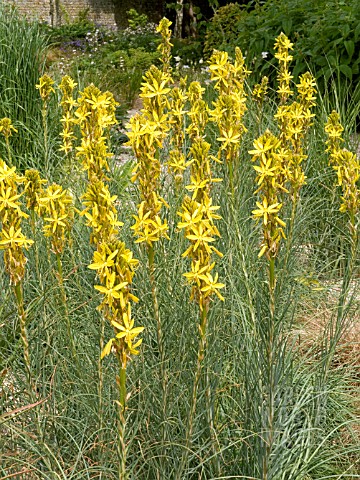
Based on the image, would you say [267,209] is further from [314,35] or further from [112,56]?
[112,56]

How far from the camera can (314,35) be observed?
23.2ft

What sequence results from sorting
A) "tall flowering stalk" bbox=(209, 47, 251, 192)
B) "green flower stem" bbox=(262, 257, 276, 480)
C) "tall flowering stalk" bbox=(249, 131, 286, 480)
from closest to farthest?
"tall flowering stalk" bbox=(249, 131, 286, 480) → "green flower stem" bbox=(262, 257, 276, 480) → "tall flowering stalk" bbox=(209, 47, 251, 192)

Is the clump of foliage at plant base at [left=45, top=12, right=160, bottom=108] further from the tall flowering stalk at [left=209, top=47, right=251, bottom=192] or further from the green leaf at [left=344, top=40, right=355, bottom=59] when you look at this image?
the tall flowering stalk at [left=209, top=47, right=251, bottom=192]

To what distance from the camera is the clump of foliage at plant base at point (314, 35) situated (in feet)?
22.1

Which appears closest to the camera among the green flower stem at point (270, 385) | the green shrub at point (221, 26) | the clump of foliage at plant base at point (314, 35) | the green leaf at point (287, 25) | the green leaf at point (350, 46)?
the green flower stem at point (270, 385)

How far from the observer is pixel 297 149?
10.4 ft

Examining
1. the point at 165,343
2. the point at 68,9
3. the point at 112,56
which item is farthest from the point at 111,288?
the point at 68,9

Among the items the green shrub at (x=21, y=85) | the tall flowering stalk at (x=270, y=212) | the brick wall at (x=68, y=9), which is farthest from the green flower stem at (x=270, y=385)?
the brick wall at (x=68, y=9)

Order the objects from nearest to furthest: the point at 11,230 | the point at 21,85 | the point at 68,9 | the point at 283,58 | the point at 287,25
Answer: the point at 11,230 < the point at 283,58 < the point at 21,85 < the point at 287,25 < the point at 68,9

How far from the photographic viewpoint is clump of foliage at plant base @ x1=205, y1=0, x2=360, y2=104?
22.1 ft

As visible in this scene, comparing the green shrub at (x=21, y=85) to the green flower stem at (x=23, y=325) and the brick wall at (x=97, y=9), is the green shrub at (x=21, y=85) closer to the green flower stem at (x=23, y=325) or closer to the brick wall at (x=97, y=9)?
the green flower stem at (x=23, y=325)

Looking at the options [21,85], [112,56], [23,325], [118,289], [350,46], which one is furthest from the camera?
[112,56]

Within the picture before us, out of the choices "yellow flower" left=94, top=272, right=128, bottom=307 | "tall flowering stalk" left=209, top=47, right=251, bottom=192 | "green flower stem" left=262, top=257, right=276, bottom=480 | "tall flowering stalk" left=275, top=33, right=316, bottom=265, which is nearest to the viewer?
"yellow flower" left=94, top=272, right=128, bottom=307

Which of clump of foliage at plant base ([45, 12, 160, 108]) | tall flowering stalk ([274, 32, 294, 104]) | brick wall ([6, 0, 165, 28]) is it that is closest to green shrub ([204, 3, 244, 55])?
clump of foliage at plant base ([45, 12, 160, 108])
